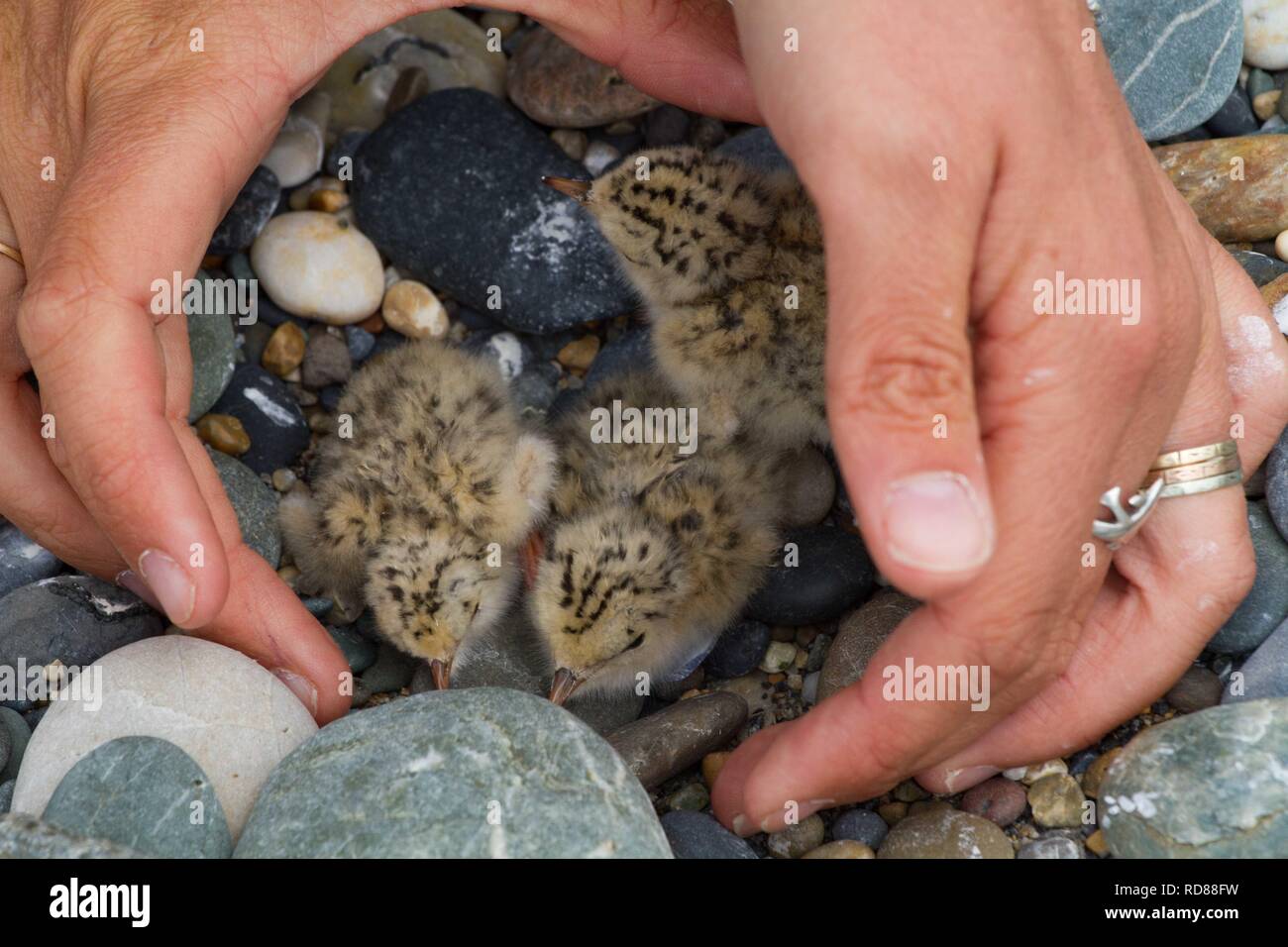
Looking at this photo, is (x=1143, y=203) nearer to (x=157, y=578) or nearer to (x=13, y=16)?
(x=157, y=578)

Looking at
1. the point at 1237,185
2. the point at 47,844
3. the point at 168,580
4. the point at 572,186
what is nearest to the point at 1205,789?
the point at 1237,185

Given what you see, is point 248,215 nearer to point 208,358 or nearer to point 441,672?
point 208,358

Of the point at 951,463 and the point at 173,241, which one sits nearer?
the point at 951,463

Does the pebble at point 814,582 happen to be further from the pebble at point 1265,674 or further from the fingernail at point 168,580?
the fingernail at point 168,580

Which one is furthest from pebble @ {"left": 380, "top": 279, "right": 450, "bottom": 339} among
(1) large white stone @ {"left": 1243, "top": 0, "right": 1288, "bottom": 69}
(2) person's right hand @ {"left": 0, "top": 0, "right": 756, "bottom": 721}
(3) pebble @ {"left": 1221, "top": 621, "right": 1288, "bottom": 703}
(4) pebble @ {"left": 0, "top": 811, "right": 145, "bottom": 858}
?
(1) large white stone @ {"left": 1243, "top": 0, "right": 1288, "bottom": 69}

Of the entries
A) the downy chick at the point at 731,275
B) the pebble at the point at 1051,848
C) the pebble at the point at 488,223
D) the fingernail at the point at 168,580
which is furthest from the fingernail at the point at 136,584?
the pebble at the point at 1051,848

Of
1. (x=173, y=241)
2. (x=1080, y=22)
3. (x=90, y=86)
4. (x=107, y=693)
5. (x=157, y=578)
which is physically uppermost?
(x=1080, y=22)

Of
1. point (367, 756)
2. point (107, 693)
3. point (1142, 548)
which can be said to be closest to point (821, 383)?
point (1142, 548)
